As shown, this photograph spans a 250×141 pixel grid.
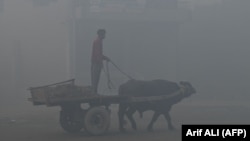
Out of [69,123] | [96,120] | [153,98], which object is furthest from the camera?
[153,98]

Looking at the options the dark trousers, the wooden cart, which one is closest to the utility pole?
the dark trousers

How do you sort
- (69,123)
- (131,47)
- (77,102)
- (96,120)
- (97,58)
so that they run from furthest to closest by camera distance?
(131,47)
(97,58)
(69,123)
(96,120)
(77,102)

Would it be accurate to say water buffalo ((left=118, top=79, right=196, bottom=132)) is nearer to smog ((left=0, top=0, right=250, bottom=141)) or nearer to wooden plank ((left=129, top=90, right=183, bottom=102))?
wooden plank ((left=129, top=90, right=183, bottom=102))

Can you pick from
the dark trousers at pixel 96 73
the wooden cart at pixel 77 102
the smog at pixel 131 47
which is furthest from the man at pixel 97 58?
the smog at pixel 131 47

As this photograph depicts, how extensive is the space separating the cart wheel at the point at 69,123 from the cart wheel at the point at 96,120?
374 millimetres

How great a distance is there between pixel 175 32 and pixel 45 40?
9654 millimetres

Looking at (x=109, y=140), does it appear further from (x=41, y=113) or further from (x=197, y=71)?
(x=197, y=71)

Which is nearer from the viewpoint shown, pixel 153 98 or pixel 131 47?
pixel 153 98

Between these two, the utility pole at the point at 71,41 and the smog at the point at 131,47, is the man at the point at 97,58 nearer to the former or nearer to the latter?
the smog at the point at 131,47

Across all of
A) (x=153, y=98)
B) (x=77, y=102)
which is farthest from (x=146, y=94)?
(x=77, y=102)

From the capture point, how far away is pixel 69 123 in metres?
13.7

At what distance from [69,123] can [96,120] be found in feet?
2.64

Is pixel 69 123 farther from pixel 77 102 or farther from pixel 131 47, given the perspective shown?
pixel 131 47

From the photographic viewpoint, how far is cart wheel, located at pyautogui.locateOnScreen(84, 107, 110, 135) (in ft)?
43.0
